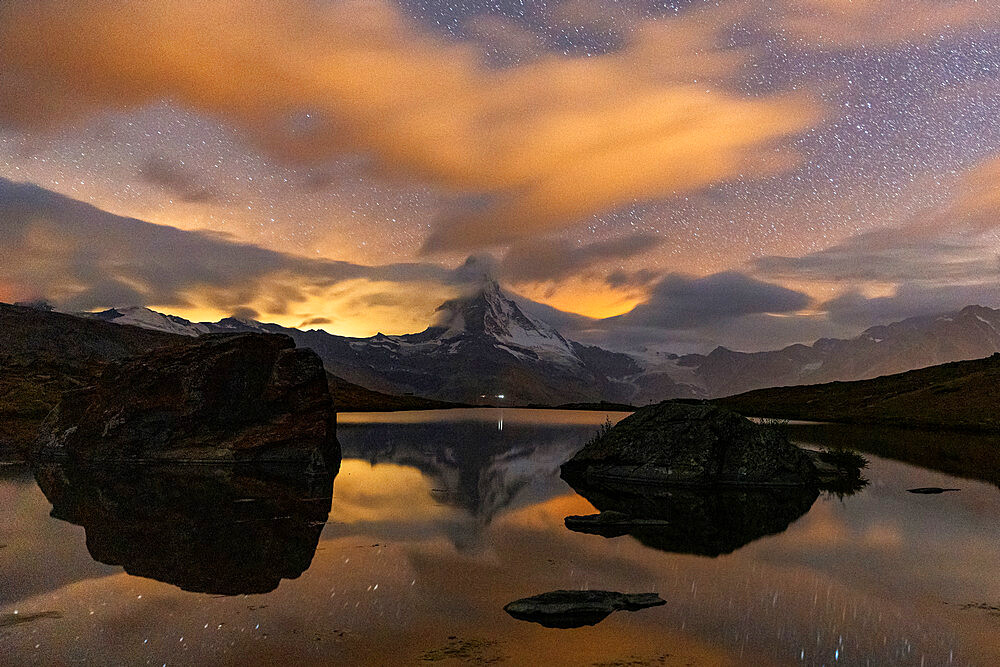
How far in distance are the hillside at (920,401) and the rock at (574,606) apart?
7615 centimetres

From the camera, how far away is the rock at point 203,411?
Answer: 3738cm

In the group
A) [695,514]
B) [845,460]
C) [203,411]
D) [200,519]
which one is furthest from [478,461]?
[200,519]

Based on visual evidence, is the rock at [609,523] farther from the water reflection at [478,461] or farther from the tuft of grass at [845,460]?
the tuft of grass at [845,460]

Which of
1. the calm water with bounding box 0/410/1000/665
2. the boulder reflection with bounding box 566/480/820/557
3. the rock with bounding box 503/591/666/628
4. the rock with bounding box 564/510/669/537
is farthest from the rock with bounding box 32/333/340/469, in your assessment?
the rock with bounding box 503/591/666/628

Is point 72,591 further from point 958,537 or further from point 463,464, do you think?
point 463,464

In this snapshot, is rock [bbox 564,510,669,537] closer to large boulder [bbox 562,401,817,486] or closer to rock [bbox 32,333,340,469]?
large boulder [bbox 562,401,817,486]

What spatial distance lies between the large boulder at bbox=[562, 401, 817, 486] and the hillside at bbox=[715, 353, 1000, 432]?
181 feet

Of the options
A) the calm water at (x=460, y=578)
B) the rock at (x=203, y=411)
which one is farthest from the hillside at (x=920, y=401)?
the rock at (x=203, y=411)

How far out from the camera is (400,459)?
4041 centimetres

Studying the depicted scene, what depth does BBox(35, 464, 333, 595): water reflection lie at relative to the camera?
1412cm

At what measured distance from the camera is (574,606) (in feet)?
38.0

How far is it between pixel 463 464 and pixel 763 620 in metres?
27.9

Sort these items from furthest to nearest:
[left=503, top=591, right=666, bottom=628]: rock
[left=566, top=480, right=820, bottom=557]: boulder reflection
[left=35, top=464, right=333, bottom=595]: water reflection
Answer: [left=566, top=480, right=820, bottom=557]: boulder reflection < [left=35, top=464, right=333, bottom=595]: water reflection < [left=503, top=591, right=666, bottom=628]: rock

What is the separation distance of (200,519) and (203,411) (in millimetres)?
21497
